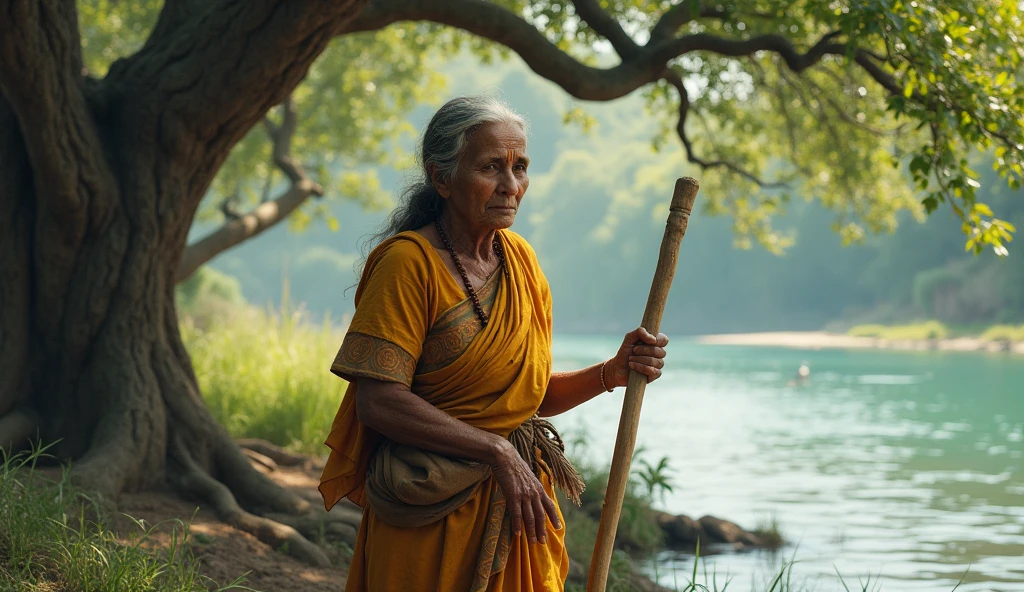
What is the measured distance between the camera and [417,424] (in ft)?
8.80

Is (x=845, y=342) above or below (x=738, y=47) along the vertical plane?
above

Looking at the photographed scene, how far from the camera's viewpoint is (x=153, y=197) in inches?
233

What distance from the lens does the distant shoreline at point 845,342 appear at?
162 ft

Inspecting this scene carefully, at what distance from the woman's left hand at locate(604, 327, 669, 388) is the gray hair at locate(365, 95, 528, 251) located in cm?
65

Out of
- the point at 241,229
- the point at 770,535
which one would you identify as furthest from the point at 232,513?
the point at 241,229

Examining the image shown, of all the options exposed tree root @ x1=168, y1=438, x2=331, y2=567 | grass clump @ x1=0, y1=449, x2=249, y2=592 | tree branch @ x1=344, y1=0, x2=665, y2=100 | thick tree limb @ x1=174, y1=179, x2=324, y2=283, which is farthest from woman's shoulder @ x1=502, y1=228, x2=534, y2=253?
thick tree limb @ x1=174, y1=179, x2=324, y2=283

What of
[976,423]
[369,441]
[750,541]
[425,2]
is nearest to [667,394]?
[976,423]

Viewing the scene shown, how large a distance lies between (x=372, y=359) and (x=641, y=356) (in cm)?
76

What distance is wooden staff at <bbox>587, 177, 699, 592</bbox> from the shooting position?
2854 millimetres

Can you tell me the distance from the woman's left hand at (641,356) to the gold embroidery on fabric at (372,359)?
2.06 ft

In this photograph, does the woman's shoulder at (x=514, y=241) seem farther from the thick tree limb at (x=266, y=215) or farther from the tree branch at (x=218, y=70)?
the thick tree limb at (x=266, y=215)

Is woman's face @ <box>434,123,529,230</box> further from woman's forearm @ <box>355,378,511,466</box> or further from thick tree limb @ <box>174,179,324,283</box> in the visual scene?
thick tree limb @ <box>174,179,324,283</box>

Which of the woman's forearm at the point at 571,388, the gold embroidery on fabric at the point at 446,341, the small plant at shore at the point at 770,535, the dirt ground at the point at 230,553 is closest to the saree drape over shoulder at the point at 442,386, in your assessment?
the gold embroidery on fabric at the point at 446,341

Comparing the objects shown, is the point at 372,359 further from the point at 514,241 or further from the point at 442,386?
the point at 514,241
